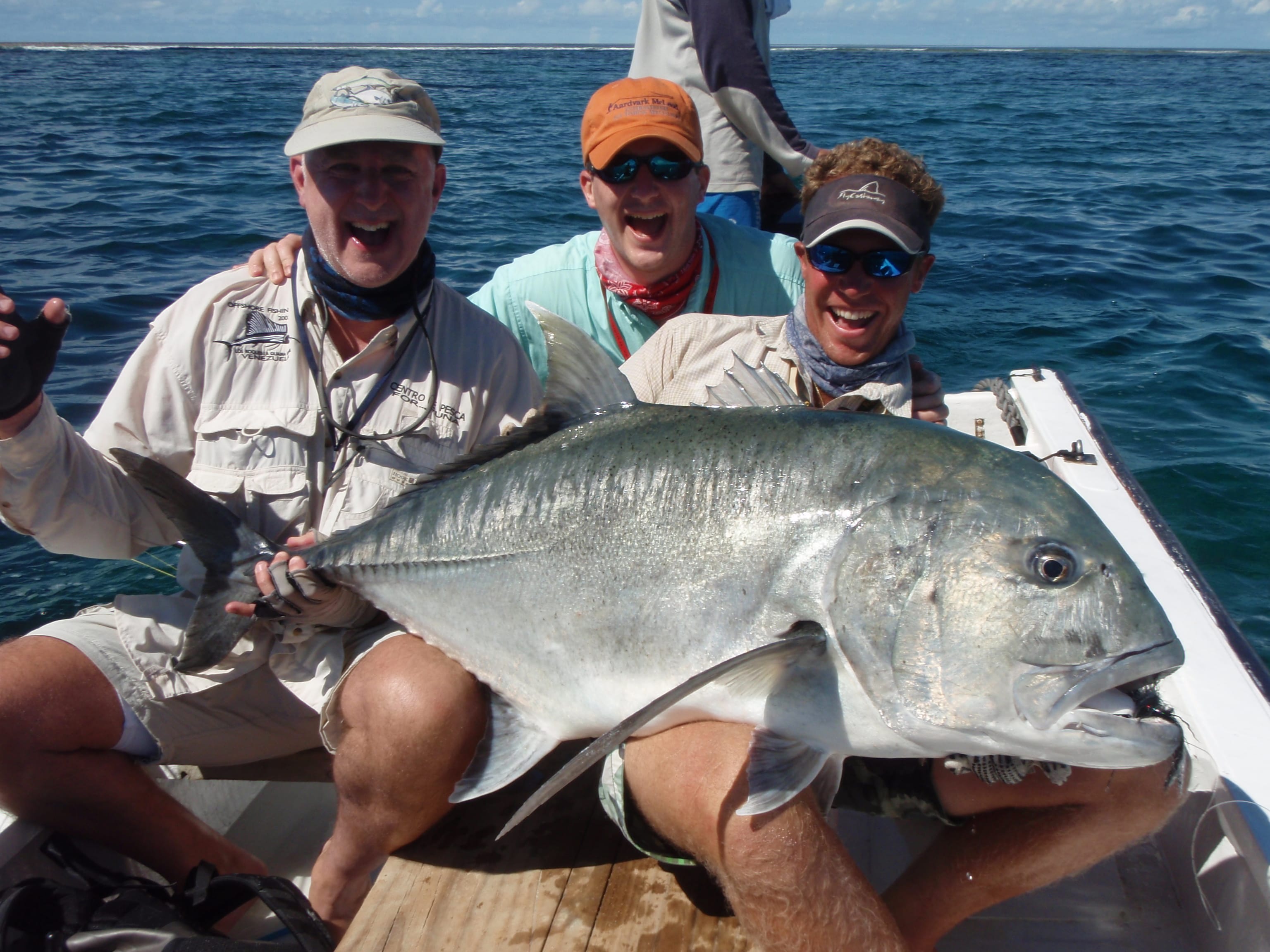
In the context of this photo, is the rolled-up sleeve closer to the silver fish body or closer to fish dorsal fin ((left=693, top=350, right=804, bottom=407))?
the silver fish body

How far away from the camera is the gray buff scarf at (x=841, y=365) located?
2.60m

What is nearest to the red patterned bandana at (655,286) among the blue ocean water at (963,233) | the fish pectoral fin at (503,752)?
the fish pectoral fin at (503,752)

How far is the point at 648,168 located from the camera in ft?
10.6

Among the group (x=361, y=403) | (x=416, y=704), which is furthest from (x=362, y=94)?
(x=416, y=704)

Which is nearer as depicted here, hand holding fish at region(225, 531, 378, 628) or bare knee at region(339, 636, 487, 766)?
bare knee at region(339, 636, 487, 766)

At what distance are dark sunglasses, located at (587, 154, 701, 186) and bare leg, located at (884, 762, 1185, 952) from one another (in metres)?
2.13

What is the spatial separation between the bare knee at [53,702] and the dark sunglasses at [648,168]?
2.17 m

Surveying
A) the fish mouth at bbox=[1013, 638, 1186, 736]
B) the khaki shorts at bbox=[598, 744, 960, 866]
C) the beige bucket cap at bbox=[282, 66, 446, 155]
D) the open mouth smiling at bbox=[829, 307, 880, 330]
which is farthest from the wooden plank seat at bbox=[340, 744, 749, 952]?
the beige bucket cap at bbox=[282, 66, 446, 155]

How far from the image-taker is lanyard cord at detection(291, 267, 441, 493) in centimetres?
249

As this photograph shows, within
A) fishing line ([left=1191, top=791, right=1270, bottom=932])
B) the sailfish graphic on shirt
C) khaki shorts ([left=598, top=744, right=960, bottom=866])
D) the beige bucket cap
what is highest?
the beige bucket cap

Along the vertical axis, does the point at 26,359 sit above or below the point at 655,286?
above

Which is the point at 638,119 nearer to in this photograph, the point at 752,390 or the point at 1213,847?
the point at 752,390

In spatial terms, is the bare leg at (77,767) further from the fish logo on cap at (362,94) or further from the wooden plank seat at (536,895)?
the fish logo on cap at (362,94)

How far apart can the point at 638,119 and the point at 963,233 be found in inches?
419
